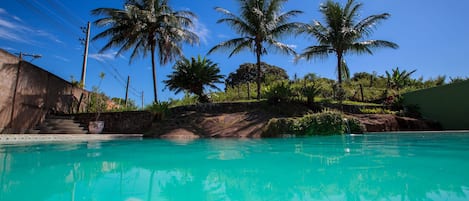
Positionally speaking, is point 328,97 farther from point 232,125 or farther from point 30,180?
point 30,180

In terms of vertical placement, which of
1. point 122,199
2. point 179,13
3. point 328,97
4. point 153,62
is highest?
point 179,13

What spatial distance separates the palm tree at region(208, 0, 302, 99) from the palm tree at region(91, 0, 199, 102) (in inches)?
108

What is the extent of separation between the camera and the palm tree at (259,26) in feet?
50.2

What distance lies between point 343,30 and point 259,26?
A: 5319mm

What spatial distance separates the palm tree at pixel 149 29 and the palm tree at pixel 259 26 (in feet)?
8.96

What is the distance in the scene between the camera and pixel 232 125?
38.1 ft

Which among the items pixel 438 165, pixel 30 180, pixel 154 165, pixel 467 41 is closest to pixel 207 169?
pixel 154 165

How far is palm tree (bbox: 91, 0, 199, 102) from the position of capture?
15945 mm

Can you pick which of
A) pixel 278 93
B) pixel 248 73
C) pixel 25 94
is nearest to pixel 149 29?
pixel 25 94

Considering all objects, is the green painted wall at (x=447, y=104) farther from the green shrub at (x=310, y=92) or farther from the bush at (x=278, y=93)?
the bush at (x=278, y=93)

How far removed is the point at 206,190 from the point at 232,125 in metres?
9.46

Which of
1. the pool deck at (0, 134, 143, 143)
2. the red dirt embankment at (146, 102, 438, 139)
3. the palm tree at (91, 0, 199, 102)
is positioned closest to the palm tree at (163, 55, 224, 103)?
the palm tree at (91, 0, 199, 102)

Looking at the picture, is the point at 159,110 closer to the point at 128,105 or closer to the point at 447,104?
the point at 128,105

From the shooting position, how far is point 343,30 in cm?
1609
